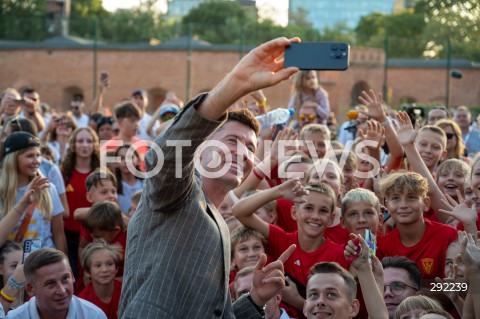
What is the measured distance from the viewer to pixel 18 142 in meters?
7.38

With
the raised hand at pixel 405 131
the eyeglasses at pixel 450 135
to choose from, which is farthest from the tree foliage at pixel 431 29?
the raised hand at pixel 405 131

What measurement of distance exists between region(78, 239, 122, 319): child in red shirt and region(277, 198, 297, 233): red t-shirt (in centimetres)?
141

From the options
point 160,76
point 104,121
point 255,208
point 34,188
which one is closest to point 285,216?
point 255,208

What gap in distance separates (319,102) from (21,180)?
4.64 metres

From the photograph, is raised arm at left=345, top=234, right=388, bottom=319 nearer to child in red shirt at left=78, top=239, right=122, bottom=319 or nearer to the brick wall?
child in red shirt at left=78, top=239, right=122, bottom=319

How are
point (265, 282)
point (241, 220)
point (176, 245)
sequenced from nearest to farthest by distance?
point (176, 245), point (265, 282), point (241, 220)

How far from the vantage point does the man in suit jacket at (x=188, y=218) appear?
115 inches

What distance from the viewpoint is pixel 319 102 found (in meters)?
10.9

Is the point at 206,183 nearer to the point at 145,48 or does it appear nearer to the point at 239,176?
the point at 239,176

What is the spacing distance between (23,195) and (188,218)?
420 centimetres

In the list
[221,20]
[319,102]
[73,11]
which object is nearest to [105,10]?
[73,11]

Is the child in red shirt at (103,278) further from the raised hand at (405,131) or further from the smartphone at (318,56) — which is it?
the smartphone at (318,56)

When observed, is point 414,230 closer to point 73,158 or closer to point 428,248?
point 428,248

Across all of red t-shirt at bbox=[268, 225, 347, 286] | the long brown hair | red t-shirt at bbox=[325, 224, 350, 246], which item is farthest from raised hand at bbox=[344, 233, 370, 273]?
the long brown hair
